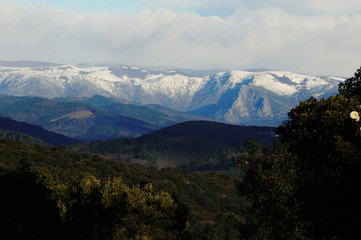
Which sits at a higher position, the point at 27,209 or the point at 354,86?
the point at 354,86

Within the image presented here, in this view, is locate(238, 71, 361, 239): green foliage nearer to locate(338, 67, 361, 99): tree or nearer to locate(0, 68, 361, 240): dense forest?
locate(0, 68, 361, 240): dense forest

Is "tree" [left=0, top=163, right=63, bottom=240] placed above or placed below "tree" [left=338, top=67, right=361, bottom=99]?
below

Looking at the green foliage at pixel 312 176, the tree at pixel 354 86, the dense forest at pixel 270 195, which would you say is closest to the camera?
the green foliage at pixel 312 176

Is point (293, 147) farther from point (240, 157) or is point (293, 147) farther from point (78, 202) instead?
point (78, 202)

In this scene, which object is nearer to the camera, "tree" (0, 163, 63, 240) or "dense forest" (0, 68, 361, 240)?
"dense forest" (0, 68, 361, 240)

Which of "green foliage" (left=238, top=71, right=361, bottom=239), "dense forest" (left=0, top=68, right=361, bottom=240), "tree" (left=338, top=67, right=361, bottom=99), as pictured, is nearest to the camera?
"green foliage" (left=238, top=71, right=361, bottom=239)

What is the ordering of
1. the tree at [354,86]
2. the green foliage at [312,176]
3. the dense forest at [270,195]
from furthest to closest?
1. the tree at [354,86]
2. the dense forest at [270,195]
3. the green foliage at [312,176]

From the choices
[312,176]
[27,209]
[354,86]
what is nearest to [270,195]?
[312,176]

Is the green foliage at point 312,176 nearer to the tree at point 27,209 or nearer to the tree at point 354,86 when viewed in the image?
the tree at point 354,86

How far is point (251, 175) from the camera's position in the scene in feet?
Result: 184

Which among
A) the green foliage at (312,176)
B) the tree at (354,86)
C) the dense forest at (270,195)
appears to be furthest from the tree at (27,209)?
the tree at (354,86)

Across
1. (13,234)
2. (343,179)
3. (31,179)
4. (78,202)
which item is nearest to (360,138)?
(343,179)

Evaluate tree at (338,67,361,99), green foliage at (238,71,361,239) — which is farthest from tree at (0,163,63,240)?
tree at (338,67,361,99)

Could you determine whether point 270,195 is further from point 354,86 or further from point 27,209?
point 27,209
